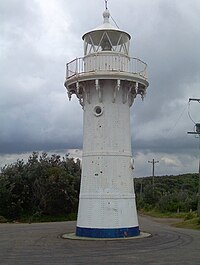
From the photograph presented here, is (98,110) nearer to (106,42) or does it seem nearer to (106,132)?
(106,132)

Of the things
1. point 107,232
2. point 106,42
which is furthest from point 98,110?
point 107,232

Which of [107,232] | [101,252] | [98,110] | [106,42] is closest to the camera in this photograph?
[101,252]

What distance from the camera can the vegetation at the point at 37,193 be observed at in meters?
41.6

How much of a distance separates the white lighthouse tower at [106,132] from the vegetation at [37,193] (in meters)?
22.0

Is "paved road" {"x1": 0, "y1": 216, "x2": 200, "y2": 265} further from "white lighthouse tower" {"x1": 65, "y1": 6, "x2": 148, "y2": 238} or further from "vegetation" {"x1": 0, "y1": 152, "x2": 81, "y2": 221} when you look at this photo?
"vegetation" {"x1": 0, "y1": 152, "x2": 81, "y2": 221}

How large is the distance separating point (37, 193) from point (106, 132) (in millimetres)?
24066

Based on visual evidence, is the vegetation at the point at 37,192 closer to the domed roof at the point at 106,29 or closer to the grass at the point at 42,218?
the grass at the point at 42,218

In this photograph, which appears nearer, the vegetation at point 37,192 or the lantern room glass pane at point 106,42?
the lantern room glass pane at point 106,42

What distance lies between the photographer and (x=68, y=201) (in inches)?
1697

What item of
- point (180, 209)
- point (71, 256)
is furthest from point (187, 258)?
point (180, 209)

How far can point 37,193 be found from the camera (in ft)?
140

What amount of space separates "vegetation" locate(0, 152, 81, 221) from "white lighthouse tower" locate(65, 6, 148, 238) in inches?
867

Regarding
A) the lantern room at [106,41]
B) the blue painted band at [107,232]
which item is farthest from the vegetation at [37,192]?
the lantern room at [106,41]

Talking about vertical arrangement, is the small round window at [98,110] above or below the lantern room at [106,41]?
below
